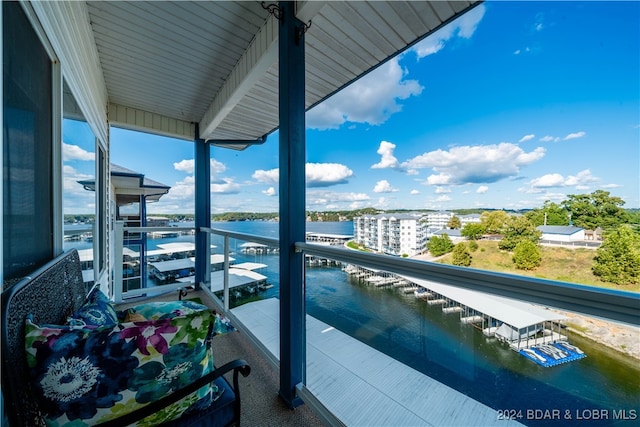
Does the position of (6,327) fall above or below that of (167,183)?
below

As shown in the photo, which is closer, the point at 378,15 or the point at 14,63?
the point at 14,63

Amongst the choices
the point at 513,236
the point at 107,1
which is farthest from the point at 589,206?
the point at 107,1

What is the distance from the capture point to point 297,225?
5.75 feet

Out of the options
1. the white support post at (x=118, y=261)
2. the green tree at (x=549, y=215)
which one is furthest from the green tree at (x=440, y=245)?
the white support post at (x=118, y=261)

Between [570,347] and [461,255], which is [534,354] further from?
[461,255]

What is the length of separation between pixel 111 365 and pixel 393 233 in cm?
155

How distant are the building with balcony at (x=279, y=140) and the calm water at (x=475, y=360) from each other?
19mm

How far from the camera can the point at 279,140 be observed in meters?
1.76

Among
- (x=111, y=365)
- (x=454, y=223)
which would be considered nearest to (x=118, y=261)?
(x=111, y=365)

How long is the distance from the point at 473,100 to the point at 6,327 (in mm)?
3947

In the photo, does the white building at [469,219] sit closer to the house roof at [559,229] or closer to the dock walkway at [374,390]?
the house roof at [559,229]

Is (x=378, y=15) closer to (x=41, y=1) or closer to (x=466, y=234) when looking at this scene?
(x=466, y=234)

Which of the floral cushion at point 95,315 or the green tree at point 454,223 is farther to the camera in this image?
the green tree at point 454,223

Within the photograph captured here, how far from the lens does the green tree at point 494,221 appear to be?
5.43ft
